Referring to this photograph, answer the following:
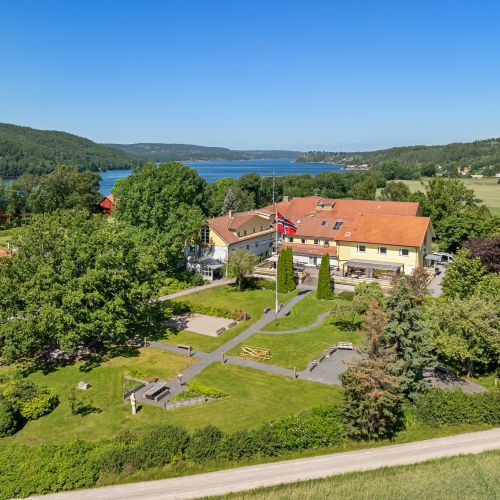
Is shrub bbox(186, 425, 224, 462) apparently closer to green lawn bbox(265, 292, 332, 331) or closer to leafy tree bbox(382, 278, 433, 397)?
leafy tree bbox(382, 278, 433, 397)

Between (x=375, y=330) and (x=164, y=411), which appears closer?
(x=375, y=330)

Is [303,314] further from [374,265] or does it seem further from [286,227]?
[286,227]

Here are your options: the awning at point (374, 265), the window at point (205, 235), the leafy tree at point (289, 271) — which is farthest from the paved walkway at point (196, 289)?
the awning at point (374, 265)

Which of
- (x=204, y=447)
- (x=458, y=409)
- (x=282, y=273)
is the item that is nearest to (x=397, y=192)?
(x=282, y=273)

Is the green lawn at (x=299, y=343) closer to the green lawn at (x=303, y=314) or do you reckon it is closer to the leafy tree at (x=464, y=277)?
the green lawn at (x=303, y=314)

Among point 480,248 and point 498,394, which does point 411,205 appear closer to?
point 480,248

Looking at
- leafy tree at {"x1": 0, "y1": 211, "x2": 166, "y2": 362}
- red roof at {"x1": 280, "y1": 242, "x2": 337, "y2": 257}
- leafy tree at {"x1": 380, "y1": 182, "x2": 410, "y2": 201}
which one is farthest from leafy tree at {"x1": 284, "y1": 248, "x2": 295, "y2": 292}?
leafy tree at {"x1": 380, "y1": 182, "x2": 410, "y2": 201}
